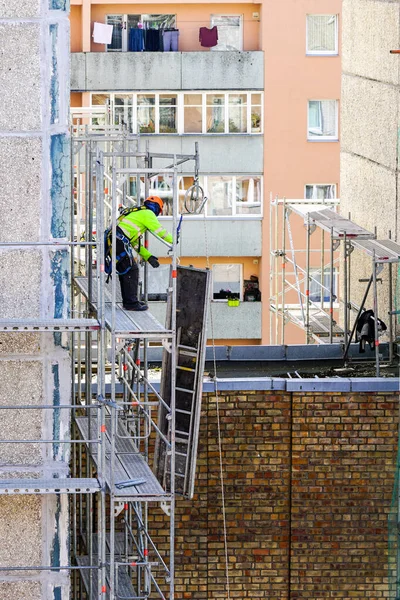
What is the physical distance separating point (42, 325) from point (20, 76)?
1939 millimetres

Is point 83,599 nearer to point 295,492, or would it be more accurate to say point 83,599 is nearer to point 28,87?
point 295,492

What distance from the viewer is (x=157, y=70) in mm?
40469

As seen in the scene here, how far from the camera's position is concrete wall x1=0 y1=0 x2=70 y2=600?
1102 cm

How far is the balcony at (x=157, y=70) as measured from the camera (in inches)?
1592

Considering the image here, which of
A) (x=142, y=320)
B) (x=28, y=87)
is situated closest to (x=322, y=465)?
(x=142, y=320)

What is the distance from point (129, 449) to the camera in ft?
44.5

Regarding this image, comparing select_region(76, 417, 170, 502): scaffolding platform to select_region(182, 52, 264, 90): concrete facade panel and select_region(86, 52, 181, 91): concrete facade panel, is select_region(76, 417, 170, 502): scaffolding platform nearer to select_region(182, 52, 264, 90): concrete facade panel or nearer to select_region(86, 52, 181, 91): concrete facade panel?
select_region(86, 52, 181, 91): concrete facade panel

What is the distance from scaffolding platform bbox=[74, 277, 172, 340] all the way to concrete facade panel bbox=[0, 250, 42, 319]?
0.77 metres

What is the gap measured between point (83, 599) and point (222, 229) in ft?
90.9

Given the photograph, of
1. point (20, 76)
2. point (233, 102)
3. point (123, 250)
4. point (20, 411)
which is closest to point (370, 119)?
point (123, 250)

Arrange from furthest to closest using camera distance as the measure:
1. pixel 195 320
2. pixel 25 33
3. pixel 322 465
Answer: pixel 322 465
pixel 195 320
pixel 25 33

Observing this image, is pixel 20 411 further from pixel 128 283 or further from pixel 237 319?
pixel 237 319

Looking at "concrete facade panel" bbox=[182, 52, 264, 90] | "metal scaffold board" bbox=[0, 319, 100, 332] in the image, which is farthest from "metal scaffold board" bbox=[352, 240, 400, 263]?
"concrete facade panel" bbox=[182, 52, 264, 90]

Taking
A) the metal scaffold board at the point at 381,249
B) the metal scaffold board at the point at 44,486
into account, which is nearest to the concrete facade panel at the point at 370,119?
the metal scaffold board at the point at 381,249
